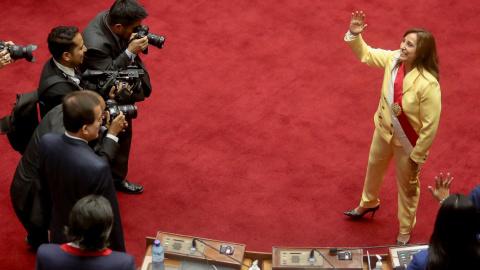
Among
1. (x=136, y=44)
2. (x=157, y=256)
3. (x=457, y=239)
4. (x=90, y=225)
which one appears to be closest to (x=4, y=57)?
(x=136, y=44)

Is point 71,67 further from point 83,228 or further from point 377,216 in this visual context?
point 377,216

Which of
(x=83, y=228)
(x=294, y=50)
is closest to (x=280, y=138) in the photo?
(x=294, y=50)

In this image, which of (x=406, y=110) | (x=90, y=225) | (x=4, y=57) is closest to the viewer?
(x=90, y=225)

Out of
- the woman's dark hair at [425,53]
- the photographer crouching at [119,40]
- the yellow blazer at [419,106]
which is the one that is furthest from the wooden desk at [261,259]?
the woman's dark hair at [425,53]

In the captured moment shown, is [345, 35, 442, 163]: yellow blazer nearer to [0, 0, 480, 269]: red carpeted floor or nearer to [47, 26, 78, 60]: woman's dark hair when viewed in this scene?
[0, 0, 480, 269]: red carpeted floor

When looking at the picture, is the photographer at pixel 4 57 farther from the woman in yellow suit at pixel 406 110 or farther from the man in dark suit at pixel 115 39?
the woman in yellow suit at pixel 406 110

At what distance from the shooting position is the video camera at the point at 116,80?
14.2ft

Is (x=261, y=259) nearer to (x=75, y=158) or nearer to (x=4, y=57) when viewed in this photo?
(x=75, y=158)

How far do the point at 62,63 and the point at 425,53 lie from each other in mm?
2200

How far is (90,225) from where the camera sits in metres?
2.97

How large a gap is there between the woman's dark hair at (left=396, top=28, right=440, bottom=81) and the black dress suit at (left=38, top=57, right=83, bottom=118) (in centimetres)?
208

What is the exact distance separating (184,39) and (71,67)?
2.41 m

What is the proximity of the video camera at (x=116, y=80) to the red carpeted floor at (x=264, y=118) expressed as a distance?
103 cm

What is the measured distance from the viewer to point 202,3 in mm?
7027
